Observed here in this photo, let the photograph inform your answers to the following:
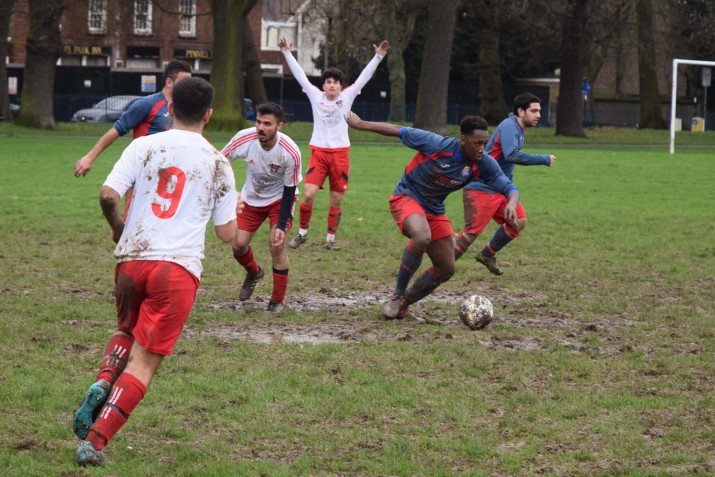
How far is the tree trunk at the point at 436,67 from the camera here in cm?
3797

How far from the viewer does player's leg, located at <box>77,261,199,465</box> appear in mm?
5527

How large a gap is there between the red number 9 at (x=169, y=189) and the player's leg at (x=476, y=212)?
22.0ft

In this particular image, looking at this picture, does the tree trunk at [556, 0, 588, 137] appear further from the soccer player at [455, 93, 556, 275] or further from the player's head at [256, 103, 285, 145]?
the player's head at [256, 103, 285, 145]

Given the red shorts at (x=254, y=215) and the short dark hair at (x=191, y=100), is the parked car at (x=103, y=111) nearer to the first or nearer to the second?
the red shorts at (x=254, y=215)

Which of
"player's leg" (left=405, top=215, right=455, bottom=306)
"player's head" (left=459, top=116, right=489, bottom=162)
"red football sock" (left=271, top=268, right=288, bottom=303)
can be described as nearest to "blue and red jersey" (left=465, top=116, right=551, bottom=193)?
"player's leg" (left=405, top=215, right=455, bottom=306)

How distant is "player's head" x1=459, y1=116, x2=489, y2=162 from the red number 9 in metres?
3.91

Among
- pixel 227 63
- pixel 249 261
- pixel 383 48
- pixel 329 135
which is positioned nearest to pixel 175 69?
pixel 249 261

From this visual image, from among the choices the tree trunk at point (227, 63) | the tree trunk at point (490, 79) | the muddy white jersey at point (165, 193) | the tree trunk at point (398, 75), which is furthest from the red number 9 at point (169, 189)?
the tree trunk at point (398, 75)

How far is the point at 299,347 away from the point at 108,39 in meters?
64.8

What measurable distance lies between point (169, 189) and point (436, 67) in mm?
33337

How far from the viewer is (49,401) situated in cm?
663

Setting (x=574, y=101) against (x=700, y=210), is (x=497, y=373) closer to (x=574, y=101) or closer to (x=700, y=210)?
(x=700, y=210)


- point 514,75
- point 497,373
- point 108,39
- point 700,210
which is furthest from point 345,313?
point 108,39

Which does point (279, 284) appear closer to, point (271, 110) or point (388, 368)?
point (271, 110)
